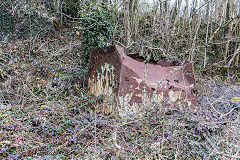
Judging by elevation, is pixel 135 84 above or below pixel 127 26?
below

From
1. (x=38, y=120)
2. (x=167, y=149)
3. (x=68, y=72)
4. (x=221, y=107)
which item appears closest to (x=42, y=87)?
(x=68, y=72)

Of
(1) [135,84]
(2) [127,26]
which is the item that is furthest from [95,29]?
(1) [135,84]

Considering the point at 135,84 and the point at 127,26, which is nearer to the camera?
the point at 135,84

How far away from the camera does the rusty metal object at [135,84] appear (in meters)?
2.94

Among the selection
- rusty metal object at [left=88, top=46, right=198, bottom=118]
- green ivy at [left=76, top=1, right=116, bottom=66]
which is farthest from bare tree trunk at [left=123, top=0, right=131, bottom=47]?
rusty metal object at [left=88, top=46, right=198, bottom=118]

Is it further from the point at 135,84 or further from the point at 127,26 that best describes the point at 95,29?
the point at 135,84

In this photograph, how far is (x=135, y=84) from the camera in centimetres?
299

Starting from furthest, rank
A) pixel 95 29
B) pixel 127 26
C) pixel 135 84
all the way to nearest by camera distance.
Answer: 1. pixel 127 26
2. pixel 95 29
3. pixel 135 84

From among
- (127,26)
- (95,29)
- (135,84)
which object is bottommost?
(135,84)

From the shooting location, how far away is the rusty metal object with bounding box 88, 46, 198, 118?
294cm

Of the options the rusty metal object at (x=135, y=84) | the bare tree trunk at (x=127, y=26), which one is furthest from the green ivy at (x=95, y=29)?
the rusty metal object at (x=135, y=84)

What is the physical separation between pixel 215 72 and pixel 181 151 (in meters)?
5.11

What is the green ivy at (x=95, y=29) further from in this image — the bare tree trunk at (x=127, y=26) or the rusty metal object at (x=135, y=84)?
the rusty metal object at (x=135, y=84)

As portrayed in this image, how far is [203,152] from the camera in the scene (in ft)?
7.53
